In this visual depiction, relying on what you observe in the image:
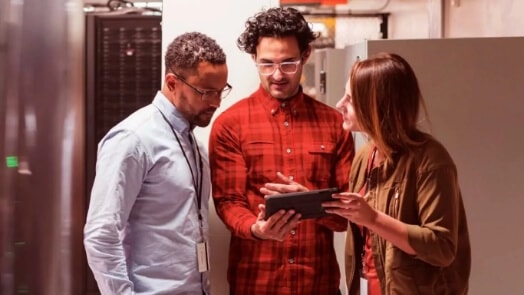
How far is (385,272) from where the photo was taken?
1649 millimetres

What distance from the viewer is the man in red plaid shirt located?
1.88m

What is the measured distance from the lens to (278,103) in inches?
76.6

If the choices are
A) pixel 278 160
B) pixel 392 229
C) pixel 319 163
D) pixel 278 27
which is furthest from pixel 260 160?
pixel 392 229

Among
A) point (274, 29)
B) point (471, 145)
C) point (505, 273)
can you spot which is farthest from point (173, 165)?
point (505, 273)

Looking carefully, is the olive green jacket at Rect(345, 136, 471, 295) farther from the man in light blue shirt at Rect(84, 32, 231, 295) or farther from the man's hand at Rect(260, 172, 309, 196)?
the man in light blue shirt at Rect(84, 32, 231, 295)

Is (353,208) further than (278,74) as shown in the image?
No

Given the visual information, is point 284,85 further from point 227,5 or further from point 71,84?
point 71,84

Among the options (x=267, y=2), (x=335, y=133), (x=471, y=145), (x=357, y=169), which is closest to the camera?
(x=357, y=169)


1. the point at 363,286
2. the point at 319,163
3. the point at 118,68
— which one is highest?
the point at 118,68

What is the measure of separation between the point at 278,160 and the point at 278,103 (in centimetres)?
17

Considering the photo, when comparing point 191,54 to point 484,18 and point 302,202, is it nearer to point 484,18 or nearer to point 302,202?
point 302,202

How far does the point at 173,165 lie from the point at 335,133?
0.52m

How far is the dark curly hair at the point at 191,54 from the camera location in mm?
1730

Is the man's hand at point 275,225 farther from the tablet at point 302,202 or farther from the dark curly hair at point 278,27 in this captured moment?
the dark curly hair at point 278,27
